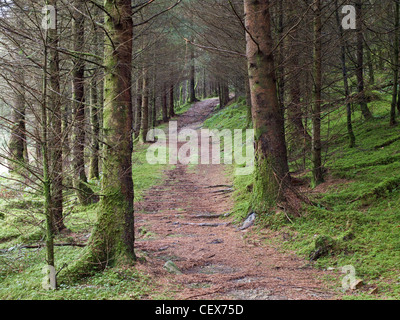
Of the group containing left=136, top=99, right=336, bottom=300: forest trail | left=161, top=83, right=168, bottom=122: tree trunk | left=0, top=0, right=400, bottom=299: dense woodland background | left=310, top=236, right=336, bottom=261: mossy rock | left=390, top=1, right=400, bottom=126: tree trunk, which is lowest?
left=136, top=99, right=336, bottom=300: forest trail

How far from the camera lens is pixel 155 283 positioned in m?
3.95

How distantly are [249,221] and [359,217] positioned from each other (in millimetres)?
2099

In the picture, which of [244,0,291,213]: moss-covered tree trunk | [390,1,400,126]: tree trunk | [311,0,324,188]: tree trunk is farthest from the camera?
[390,1,400,126]: tree trunk

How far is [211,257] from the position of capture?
17.5 feet

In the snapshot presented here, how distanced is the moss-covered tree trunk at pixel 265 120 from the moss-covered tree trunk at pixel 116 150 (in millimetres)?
2921

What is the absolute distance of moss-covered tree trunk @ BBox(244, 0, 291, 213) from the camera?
6.38m

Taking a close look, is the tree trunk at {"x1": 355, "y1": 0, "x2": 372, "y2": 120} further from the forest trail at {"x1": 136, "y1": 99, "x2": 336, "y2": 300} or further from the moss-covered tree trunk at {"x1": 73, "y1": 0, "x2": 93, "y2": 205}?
the moss-covered tree trunk at {"x1": 73, "y1": 0, "x2": 93, "y2": 205}

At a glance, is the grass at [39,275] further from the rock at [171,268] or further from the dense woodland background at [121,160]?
the rock at [171,268]

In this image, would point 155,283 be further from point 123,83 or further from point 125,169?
point 123,83

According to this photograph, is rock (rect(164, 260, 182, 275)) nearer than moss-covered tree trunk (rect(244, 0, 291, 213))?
Yes

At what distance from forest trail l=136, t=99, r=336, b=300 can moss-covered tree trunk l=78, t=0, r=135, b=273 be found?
0.50 meters

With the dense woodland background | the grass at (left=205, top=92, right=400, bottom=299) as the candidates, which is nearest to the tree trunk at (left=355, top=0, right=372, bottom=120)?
the dense woodland background

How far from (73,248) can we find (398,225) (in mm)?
5111

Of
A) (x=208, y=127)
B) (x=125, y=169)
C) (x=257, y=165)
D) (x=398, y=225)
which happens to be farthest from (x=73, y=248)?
(x=208, y=127)
